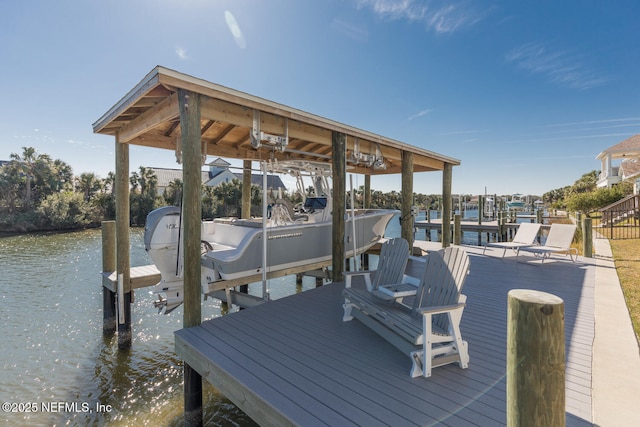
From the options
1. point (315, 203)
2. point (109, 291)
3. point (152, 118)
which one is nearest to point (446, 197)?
point (315, 203)

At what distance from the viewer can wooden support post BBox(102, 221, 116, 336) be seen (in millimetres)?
6426

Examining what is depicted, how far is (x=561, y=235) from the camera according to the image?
729 centimetres

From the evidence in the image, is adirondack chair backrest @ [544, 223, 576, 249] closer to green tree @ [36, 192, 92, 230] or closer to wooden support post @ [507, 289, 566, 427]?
wooden support post @ [507, 289, 566, 427]

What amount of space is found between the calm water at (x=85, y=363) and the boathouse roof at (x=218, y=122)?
4188mm

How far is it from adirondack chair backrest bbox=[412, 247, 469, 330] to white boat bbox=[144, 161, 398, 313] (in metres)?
2.47

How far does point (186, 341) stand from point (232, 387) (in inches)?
38.7

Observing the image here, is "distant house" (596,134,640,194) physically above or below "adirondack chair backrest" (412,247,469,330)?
above

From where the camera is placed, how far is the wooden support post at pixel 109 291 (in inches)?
253

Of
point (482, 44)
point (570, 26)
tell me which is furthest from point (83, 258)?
point (570, 26)

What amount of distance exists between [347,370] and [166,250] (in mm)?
3357

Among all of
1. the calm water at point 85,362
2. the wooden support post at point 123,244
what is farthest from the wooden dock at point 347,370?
the wooden support post at point 123,244

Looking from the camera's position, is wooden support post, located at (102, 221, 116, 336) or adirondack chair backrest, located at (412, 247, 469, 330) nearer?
adirondack chair backrest, located at (412, 247, 469, 330)

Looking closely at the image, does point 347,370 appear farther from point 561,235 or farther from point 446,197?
point 446,197

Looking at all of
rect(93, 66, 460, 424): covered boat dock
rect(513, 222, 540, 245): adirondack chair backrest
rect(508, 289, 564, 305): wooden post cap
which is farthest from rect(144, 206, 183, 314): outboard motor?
rect(513, 222, 540, 245): adirondack chair backrest
